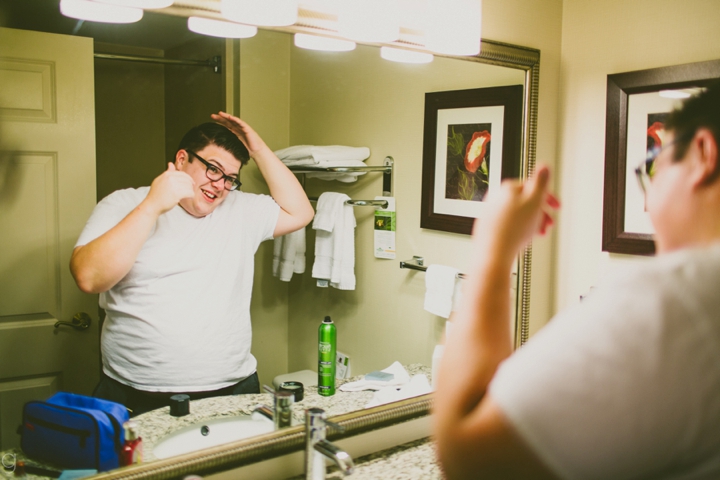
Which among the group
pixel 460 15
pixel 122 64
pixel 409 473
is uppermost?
pixel 460 15

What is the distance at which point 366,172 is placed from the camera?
4.46 feet

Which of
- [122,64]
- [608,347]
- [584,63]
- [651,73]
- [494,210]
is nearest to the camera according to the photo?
[608,347]

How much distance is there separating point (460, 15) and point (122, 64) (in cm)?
75

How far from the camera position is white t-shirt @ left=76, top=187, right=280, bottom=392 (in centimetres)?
104

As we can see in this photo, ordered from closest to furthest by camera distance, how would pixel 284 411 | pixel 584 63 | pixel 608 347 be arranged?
pixel 608 347 → pixel 284 411 → pixel 584 63

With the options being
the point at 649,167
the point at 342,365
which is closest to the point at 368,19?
the point at 649,167

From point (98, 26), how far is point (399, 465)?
106cm

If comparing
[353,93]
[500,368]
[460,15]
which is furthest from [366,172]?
[500,368]

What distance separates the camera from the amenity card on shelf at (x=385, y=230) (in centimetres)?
139

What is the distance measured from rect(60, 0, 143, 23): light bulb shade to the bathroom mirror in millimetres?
71

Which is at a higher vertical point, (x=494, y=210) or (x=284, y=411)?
(x=494, y=210)

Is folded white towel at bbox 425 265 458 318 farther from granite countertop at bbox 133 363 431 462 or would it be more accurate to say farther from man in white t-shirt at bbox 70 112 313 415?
man in white t-shirt at bbox 70 112 313 415

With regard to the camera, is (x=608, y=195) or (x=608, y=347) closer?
(x=608, y=347)

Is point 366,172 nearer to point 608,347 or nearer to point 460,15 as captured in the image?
point 460,15
